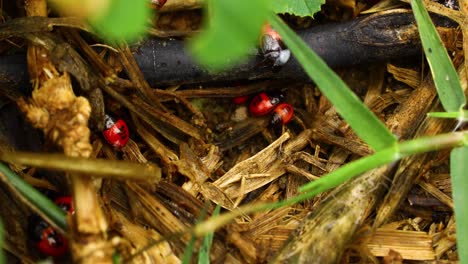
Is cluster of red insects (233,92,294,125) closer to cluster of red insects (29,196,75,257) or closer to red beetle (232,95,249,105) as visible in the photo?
red beetle (232,95,249,105)

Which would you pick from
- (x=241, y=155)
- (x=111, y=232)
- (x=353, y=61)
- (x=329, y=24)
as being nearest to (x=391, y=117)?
(x=353, y=61)

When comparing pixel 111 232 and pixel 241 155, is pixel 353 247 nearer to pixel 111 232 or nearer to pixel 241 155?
pixel 241 155

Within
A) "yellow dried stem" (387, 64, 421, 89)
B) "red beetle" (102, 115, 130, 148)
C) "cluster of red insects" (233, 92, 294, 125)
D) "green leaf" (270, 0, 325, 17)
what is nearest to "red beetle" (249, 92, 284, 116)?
"cluster of red insects" (233, 92, 294, 125)

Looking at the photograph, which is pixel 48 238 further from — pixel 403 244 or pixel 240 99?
pixel 403 244

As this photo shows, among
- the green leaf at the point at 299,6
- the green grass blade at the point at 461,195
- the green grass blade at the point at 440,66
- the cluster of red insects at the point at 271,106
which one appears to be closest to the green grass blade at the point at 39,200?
the cluster of red insects at the point at 271,106

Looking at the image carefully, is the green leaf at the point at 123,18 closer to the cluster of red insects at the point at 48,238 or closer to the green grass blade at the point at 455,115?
the cluster of red insects at the point at 48,238

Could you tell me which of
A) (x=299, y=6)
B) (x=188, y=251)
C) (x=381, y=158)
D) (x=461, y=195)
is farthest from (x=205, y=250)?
(x=299, y=6)
